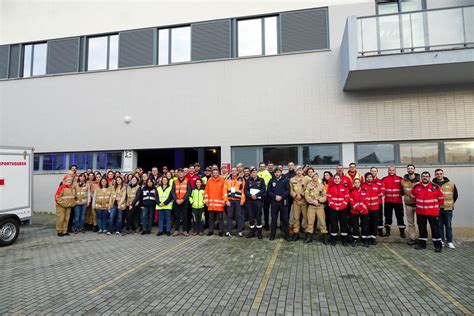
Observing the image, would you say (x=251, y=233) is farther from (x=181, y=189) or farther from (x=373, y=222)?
(x=373, y=222)

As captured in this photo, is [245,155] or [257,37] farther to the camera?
[257,37]

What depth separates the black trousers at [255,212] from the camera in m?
7.54

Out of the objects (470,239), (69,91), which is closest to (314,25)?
(470,239)

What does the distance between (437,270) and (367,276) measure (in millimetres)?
1398

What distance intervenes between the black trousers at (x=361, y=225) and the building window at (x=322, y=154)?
3309mm

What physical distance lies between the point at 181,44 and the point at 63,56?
561 cm

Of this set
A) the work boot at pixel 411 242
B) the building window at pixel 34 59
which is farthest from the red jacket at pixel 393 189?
the building window at pixel 34 59

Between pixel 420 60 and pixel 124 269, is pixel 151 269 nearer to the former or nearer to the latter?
pixel 124 269

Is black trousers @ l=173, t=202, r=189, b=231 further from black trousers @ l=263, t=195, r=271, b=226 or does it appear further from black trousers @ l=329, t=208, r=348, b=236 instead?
black trousers @ l=329, t=208, r=348, b=236

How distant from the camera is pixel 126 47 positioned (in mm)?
11820

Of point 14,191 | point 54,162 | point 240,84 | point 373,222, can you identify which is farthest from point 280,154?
point 54,162

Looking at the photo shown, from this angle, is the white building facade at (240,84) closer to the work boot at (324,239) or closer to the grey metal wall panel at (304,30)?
the grey metal wall panel at (304,30)

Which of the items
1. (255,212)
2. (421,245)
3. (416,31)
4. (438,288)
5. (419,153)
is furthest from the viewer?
(419,153)

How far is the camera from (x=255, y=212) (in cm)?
761
